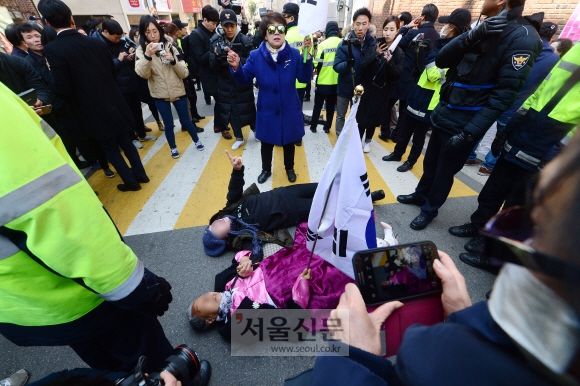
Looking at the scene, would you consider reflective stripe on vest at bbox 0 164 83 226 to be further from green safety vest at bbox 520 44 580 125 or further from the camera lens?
green safety vest at bbox 520 44 580 125

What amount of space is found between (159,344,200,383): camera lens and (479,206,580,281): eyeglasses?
1.53 meters

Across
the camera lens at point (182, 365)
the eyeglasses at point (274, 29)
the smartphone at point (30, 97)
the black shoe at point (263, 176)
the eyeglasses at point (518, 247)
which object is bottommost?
the black shoe at point (263, 176)

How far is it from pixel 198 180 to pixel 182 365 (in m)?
2.98

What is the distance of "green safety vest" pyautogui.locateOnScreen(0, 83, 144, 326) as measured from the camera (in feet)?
2.37

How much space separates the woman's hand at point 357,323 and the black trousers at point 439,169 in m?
2.20

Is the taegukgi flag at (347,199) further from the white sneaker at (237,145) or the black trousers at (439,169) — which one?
the white sneaker at (237,145)

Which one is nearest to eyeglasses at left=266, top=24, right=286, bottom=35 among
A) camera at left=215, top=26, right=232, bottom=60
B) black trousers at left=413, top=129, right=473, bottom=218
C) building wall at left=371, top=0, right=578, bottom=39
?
camera at left=215, top=26, right=232, bottom=60

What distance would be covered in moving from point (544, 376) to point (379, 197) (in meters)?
2.98

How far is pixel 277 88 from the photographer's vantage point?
10.7ft

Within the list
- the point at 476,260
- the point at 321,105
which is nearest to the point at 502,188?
the point at 476,260

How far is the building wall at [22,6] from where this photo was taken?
28.8 feet

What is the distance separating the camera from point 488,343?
17.8 inches

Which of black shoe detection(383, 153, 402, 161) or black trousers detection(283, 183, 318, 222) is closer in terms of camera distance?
black trousers detection(283, 183, 318, 222)

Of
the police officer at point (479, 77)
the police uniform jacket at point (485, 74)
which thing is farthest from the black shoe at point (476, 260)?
the police uniform jacket at point (485, 74)
